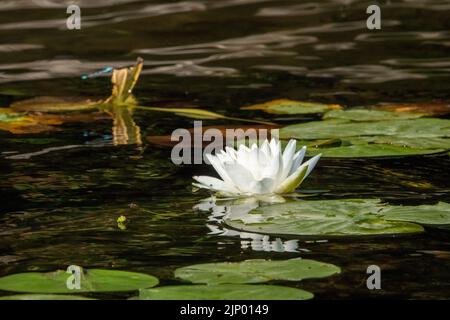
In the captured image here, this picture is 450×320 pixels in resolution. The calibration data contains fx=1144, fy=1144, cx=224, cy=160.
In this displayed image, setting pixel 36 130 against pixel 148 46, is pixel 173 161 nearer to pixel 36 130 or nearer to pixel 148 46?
pixel 36 130

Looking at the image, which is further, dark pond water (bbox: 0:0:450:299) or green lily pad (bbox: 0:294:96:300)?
dark pond water (bbox: 0:0:450:299)

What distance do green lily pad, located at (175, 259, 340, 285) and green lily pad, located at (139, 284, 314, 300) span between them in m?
0.07

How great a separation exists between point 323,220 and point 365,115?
1.77 metres

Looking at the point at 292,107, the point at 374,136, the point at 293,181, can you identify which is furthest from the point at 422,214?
the point at 292,107

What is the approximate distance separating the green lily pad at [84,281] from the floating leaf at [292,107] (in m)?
2.56

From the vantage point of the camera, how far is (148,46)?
7.18m

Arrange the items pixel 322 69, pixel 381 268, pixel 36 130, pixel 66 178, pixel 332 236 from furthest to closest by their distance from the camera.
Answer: pixel 322 69 < pixel 36 130 < pixel 66 178 < pixel 332 236 < pixel 381 268

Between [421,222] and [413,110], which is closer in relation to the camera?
[421,222]

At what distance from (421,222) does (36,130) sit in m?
2.24

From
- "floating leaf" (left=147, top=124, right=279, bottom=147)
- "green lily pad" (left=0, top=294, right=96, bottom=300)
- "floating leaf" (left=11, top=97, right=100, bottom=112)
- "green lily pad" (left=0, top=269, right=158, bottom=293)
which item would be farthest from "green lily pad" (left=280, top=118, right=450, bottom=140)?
"green lily pad" (left=0, top=294, right=96, bottom=300)

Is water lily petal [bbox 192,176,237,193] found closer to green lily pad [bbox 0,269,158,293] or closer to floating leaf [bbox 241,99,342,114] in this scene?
green lily pad [bbox 0,269,158,293]

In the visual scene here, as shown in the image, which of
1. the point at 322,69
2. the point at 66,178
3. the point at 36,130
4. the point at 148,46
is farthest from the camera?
the point at 148,46

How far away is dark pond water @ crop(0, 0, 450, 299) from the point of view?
285 cm

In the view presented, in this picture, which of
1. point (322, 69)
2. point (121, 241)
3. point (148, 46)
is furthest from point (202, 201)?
point (148, 46)
